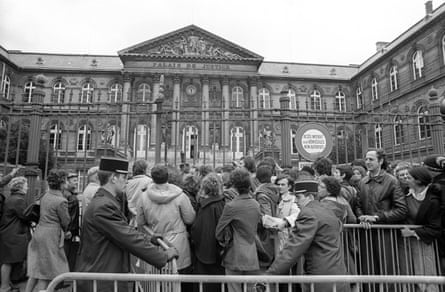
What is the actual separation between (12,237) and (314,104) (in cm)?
3745

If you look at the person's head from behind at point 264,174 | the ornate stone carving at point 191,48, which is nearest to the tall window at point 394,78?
the ornate stone carving at point 191,48

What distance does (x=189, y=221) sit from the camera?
4047 mm

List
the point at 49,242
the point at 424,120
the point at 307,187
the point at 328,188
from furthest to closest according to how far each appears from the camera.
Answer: the point at 424,120, the point at 49,242, the point at 328,188, the point at 307,187

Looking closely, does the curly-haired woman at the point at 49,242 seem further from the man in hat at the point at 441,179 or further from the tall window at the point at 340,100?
the tall window at the point at 340,100

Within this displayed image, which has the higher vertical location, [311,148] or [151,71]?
[151,71]

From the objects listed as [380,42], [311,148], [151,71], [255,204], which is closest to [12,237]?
[255,204]

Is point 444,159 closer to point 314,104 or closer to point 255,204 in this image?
point 255,204

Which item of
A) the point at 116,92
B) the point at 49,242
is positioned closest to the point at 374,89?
the point at 116,92

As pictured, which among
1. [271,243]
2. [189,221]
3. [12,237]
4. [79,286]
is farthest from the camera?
[12,237]

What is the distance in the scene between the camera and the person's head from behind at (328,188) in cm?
363

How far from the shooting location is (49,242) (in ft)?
13.8

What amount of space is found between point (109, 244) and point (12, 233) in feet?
10.2

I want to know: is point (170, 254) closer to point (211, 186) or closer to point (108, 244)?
point (108, 244)

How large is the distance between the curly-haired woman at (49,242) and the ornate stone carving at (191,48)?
34.2m
